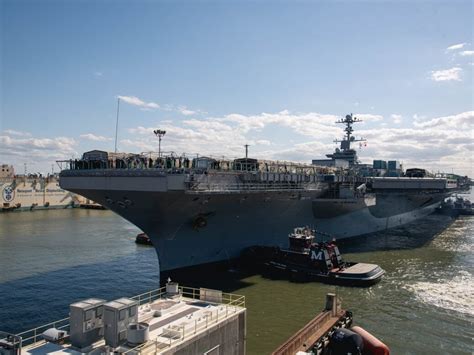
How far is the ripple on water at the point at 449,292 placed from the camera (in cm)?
1873

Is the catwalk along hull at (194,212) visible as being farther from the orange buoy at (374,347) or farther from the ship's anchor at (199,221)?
the orange buoy at (374,347)

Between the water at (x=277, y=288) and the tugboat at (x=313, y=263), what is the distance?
25.5 inches

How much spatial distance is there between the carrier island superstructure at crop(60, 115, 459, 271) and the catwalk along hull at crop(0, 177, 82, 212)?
4932 cm

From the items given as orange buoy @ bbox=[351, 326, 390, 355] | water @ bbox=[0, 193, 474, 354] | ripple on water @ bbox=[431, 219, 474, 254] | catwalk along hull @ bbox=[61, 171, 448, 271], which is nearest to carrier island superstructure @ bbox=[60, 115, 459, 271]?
catwalk along hull @ bbox=[61, 171, 448, 271]

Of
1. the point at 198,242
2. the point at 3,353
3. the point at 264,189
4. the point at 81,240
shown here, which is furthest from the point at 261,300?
the point at 81,240

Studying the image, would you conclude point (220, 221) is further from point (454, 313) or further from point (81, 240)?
point (81, 240)

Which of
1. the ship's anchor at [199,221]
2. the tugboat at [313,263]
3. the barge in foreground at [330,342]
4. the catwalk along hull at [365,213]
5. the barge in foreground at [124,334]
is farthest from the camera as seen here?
the catwalk along hull at [365,213]

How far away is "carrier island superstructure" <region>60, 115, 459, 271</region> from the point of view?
62.3 ft

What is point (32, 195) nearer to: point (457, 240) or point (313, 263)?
point (313, 263)

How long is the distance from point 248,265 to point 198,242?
151 inches

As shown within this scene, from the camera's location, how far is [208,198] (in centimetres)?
2083

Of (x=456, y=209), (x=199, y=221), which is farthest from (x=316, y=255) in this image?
(x=456, y=209)

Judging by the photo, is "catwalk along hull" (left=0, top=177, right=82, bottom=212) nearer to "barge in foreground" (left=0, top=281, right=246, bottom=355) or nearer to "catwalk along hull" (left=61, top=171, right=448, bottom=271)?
"catwalk along hull" (left=61, top=171, right=448, bottom=271)

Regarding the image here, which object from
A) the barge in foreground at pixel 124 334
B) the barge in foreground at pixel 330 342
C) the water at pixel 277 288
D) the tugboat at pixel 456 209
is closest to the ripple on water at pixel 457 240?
the water at pixel 277 288
